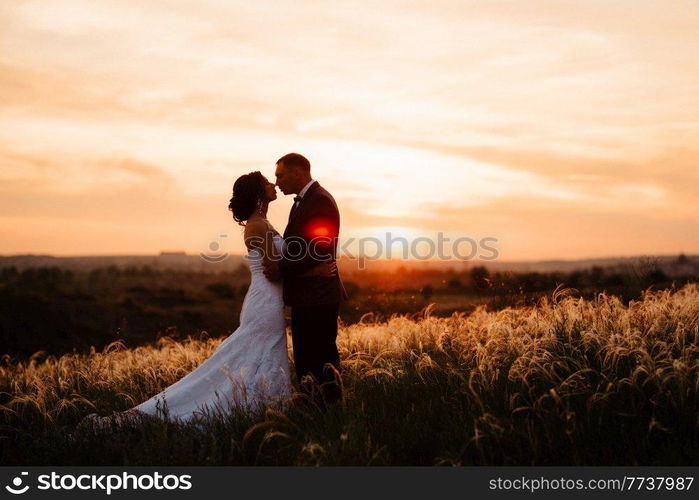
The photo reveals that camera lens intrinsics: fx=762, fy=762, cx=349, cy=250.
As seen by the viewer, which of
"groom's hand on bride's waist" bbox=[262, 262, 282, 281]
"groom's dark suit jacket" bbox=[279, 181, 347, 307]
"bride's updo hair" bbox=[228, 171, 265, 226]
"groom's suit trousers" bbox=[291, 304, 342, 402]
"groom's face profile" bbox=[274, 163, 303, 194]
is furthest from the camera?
"bride's updo hair" bbox=[228, 171, 265, 226]

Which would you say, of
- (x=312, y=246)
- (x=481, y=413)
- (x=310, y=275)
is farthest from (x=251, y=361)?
(x=481, y=413)

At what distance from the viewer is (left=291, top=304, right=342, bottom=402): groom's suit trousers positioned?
7.82 meters

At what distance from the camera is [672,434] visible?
5.90m

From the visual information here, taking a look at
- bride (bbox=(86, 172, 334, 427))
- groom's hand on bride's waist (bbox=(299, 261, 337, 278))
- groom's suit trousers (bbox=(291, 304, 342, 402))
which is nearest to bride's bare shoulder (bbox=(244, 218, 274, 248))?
bride (bbox=(86, 172, 334, 427))

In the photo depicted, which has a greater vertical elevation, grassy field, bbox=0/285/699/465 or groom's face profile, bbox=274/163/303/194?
groom's face profile, bbox=274/163/303/194

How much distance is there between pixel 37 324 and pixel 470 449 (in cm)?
1816

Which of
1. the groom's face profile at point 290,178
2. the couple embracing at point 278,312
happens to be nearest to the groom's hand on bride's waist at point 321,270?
the couple embracing at point 278,312

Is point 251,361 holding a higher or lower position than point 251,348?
lower

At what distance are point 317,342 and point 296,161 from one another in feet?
6.21

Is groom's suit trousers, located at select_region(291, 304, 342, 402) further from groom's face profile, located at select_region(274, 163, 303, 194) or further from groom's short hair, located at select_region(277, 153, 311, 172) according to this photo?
groom's short hair, located at select_region(277, 153, 311, 172)

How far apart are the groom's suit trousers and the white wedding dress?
44 centimetres

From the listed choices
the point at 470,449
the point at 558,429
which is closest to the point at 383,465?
the point at 470,449

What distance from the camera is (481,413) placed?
652cm

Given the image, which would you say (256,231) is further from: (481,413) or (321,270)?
(481,413)
